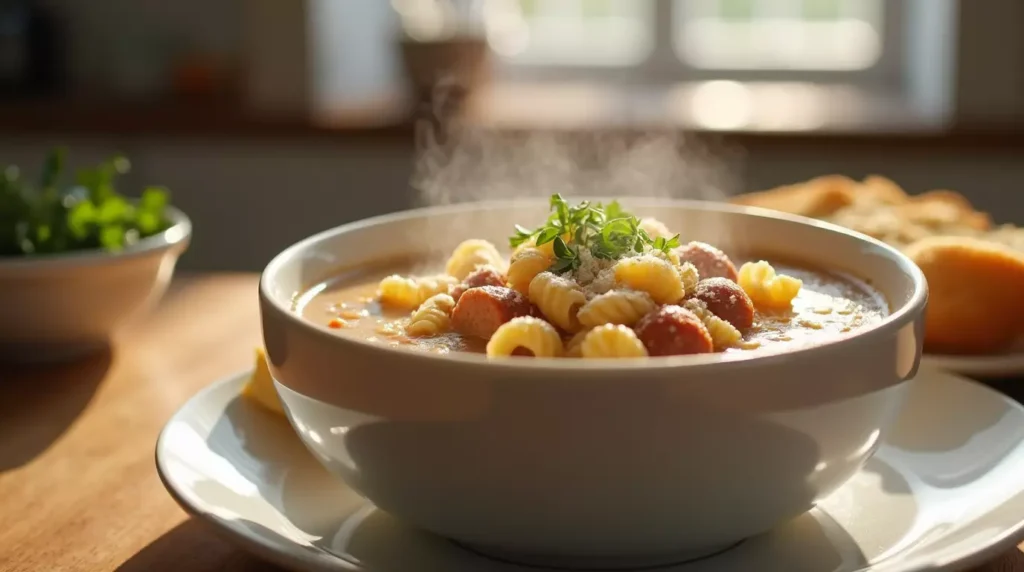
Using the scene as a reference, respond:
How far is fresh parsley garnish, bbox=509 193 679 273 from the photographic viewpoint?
34.9 inches

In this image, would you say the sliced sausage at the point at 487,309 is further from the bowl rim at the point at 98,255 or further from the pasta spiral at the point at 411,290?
the bowl rim at the point at 98,255

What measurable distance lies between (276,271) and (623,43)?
2786 mm

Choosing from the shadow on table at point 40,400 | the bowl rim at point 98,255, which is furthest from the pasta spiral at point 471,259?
the bowl rim at point 98,255

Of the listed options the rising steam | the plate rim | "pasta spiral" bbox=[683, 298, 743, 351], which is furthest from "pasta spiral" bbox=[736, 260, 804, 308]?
the rising steam

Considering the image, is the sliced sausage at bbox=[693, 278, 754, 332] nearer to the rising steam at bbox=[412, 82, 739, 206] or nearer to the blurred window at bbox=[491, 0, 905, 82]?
the rising steam at bbox=[412, 82, 739, 206]

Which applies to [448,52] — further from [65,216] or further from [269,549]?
[269,549]

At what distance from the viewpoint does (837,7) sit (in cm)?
348

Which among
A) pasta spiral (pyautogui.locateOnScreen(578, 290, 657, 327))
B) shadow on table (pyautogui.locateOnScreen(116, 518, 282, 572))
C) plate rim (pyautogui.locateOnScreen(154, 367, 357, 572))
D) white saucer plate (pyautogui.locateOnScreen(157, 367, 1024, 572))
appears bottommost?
shadow on table (pyautogui.locateOnScreen(116, 518, 282, 572))

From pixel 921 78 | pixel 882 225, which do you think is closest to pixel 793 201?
pixel 882 225

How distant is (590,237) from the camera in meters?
0.92

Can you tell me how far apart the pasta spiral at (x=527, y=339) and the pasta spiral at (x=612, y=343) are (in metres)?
0.03

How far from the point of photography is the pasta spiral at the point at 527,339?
761mm

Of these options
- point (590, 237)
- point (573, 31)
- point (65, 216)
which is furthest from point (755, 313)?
point (573, 31)

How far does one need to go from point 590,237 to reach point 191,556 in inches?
14.3
